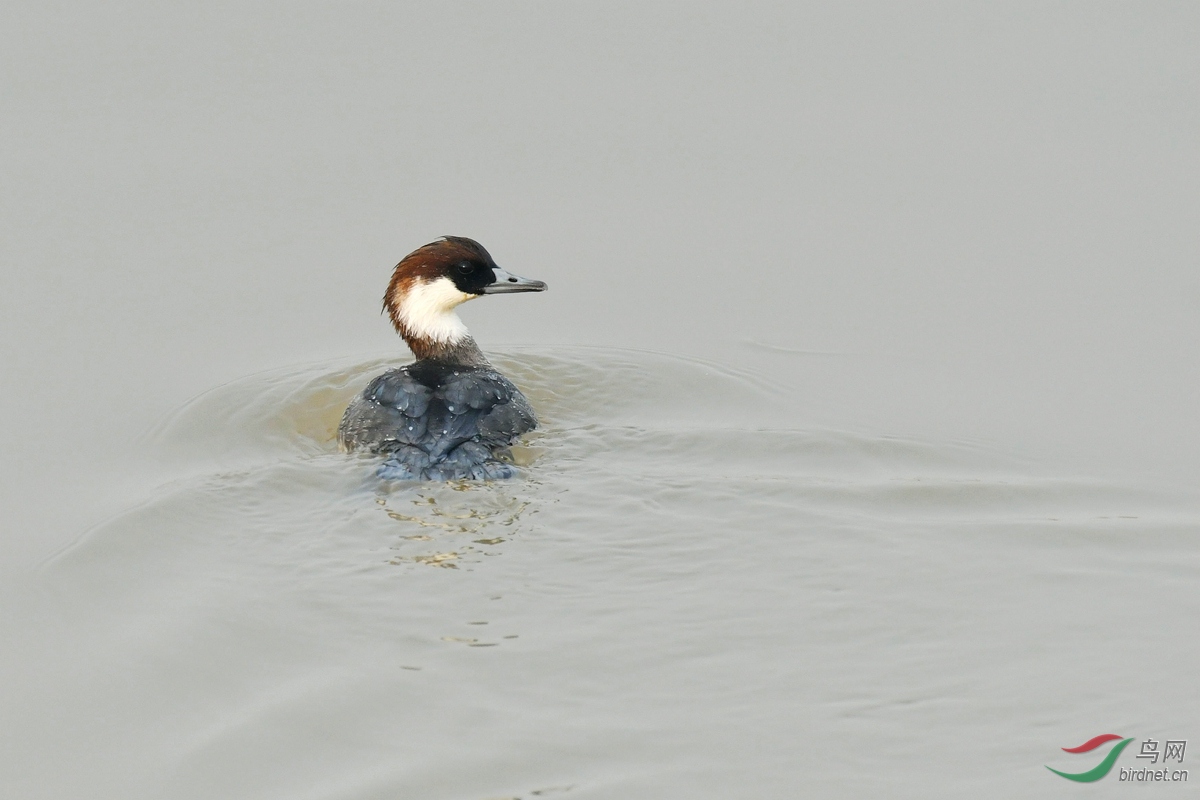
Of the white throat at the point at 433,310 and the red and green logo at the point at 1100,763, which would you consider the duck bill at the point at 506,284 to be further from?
the red and green logo at the point at 1100,763

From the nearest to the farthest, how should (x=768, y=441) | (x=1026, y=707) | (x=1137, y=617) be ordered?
(x=1026, y=707), (x=1137, y=617), (x=768, y=441)

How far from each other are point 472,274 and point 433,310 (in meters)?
0.41

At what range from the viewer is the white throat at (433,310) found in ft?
35.8

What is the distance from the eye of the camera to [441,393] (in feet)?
32.2

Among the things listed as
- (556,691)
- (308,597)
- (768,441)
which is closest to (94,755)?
(308,597)

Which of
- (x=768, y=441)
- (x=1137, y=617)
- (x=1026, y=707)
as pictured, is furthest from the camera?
(x=768, y=441)

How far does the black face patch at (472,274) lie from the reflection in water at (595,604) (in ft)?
4.70

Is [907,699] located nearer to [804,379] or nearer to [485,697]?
[485,697]

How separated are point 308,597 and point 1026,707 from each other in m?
3.74

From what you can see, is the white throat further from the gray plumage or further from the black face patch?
the gray plumage

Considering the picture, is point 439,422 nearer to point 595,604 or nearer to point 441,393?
point 441,393

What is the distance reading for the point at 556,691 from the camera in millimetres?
6656

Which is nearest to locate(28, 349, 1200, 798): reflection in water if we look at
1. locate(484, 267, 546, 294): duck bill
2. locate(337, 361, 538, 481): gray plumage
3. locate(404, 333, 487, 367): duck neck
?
locate(337, 361, 538, 481): gray plumage

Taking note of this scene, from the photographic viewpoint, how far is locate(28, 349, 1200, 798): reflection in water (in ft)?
20.7
